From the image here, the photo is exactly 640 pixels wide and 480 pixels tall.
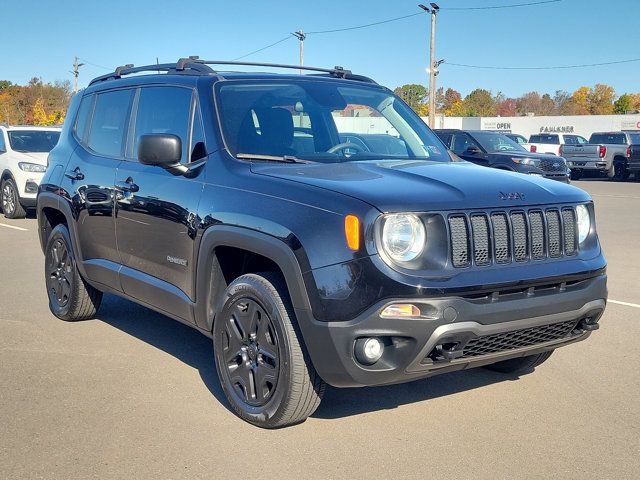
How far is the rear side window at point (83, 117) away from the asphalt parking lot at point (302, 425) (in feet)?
5.23

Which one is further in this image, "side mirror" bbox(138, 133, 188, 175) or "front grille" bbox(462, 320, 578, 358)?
"side mirror" bbox(138, 133, 188, 175)

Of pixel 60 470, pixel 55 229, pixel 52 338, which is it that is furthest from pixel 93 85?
pixel 60 470

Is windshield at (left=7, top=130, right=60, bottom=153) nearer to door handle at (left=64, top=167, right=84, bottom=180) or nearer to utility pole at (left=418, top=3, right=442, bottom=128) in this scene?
door handle at (left=64, top=167, right=84, bottom=180)

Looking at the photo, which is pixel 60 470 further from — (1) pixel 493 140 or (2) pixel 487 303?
(1) pixel 493 140

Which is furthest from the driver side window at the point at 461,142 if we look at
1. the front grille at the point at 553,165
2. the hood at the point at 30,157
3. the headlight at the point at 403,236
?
the headlight at the point at 403,236

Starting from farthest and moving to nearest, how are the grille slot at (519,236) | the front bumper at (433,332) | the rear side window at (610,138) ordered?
the rear side window at (610,138)
the grille slot at (519,236)
the front bumper at (433,332)

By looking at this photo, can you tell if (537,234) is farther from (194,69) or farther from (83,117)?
(83,117)

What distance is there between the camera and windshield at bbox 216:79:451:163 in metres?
4.91

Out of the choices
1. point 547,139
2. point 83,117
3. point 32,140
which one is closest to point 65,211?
point 83,117

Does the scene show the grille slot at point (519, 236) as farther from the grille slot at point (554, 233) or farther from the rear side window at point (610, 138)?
the rear side window at point (610, 138)

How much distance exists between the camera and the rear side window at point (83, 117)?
6.47m

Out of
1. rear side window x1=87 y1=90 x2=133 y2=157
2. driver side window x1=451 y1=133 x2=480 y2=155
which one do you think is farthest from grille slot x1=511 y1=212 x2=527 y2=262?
driver side window x1=451 y1=133 x2=480 y2=155

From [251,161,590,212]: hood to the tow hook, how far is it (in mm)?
658

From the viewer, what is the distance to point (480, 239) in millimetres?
3957
